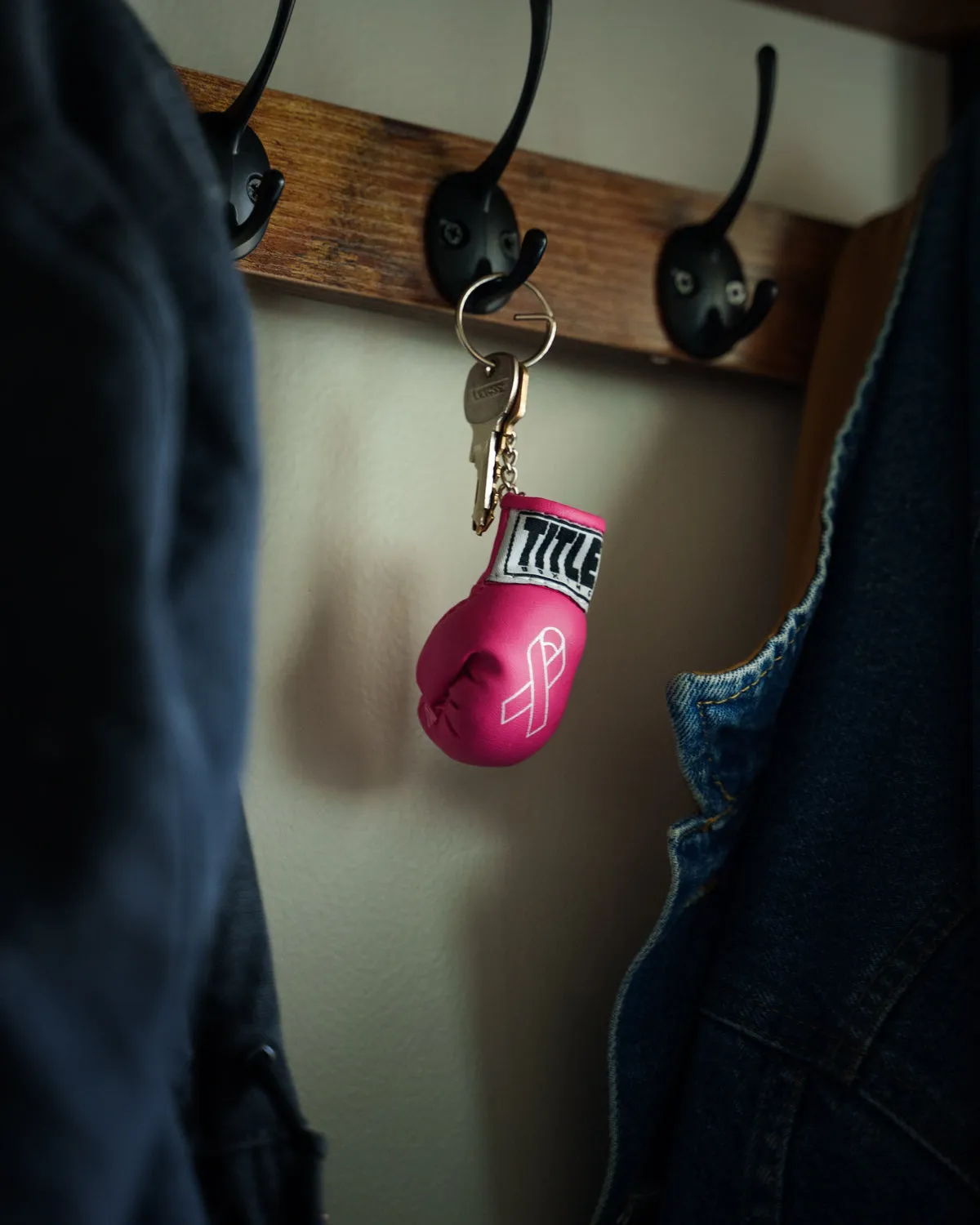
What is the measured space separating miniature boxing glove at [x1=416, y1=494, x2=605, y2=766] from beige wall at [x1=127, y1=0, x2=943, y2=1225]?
0.12m

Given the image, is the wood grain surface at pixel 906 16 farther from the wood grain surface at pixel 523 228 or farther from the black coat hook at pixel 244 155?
the black coat hook at pixel 244 155

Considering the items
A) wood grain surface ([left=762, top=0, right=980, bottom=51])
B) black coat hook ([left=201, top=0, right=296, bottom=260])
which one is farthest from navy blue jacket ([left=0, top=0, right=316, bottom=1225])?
wood grain surface ([left=762, top=0, right=980, bottom=51])

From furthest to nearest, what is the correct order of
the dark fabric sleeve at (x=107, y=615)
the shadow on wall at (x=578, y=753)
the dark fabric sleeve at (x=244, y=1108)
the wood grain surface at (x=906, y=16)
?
the wood grain surface at (x=906, y=16) < the shadow on wall at (x=578, y=753) < the dark fabric sleeve at (x=244, y=1108) < the dark fabric sleeve at (x=107, y=615)

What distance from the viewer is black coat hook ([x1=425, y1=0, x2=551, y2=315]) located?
0.56 metres

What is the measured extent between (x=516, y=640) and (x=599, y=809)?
0.72ft

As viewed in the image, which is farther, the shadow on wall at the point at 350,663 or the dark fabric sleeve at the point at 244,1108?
the shadow on wall at the point at 350,663

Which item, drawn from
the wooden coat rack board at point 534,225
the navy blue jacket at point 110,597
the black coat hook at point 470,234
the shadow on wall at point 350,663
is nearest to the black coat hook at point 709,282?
the wooden coat rack board at point 534,225

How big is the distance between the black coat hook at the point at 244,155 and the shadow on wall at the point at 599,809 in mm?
299

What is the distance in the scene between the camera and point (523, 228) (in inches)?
23.3

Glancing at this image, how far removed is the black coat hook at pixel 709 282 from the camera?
0.62m

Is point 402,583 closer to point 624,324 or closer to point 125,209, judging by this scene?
point 624,324

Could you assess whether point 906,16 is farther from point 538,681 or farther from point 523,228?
point 538,681

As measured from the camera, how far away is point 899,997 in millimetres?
501

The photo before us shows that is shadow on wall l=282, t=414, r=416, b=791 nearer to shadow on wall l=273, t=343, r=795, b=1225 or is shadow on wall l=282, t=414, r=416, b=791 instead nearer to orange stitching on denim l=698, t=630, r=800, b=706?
shadow on wall l=273, t=343, r=795, b=1225
